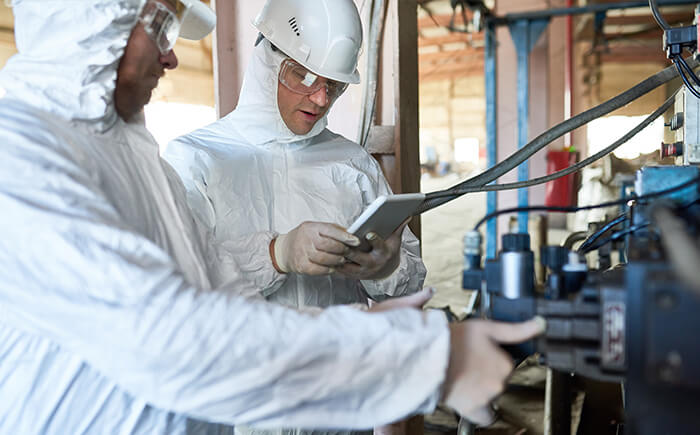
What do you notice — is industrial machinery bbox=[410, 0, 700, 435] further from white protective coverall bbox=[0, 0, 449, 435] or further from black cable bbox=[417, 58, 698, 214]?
black cable bbox=[417, 58, 698, 214]

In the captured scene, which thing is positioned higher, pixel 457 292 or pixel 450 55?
pixel 450 55

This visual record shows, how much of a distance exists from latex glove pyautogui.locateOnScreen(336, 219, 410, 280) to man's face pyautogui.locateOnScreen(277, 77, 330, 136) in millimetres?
381

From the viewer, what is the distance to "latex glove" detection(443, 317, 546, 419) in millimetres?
683

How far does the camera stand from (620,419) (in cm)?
238

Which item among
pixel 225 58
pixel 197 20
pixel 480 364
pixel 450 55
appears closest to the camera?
pixel 480 364

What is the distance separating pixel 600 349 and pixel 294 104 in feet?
3.31

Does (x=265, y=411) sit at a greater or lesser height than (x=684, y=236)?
lesser

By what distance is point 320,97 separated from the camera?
142 centimetres

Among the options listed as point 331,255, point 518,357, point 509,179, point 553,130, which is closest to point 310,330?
point 518,357

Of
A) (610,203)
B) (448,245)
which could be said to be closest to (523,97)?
(448,245)

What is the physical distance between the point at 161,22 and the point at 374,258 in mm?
656

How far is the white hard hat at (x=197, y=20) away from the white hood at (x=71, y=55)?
0.59 ft

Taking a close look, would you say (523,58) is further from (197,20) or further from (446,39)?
(446,39)

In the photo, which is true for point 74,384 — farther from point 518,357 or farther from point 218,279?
point 518,357
